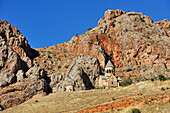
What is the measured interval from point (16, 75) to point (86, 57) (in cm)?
3602

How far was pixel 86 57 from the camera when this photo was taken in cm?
10931

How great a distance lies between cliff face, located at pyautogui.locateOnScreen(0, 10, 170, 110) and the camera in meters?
90.6

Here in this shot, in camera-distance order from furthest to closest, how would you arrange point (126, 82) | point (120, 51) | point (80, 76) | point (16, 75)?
point (120, 51)
point (126, 82)
point (80, 76)
point (16, 75)

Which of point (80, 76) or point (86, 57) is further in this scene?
point (86, 57)

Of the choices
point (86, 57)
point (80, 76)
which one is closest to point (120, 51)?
point (86, 57)

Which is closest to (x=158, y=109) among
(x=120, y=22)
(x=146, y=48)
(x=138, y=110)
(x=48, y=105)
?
(x=138, y=110)

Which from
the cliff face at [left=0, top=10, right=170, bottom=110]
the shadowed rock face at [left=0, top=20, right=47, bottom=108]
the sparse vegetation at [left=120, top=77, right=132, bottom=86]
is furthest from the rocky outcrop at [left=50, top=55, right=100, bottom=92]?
the sparse vegetation at [left=120, top=77, right=132, bottom=86]

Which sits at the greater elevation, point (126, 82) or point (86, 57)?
point (86, 57)

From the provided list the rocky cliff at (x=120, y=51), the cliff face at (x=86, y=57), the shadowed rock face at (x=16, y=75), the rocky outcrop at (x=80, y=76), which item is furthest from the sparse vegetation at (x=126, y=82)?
the shadowed rock face at (x=16, y=75)

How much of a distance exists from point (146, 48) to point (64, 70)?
4603 centimetres

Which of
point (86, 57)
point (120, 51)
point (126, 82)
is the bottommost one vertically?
point (126, 82)

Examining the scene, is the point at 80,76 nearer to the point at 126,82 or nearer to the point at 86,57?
the point at 86,57

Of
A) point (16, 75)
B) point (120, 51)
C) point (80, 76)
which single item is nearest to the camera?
point (16, 75)

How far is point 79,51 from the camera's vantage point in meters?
121
